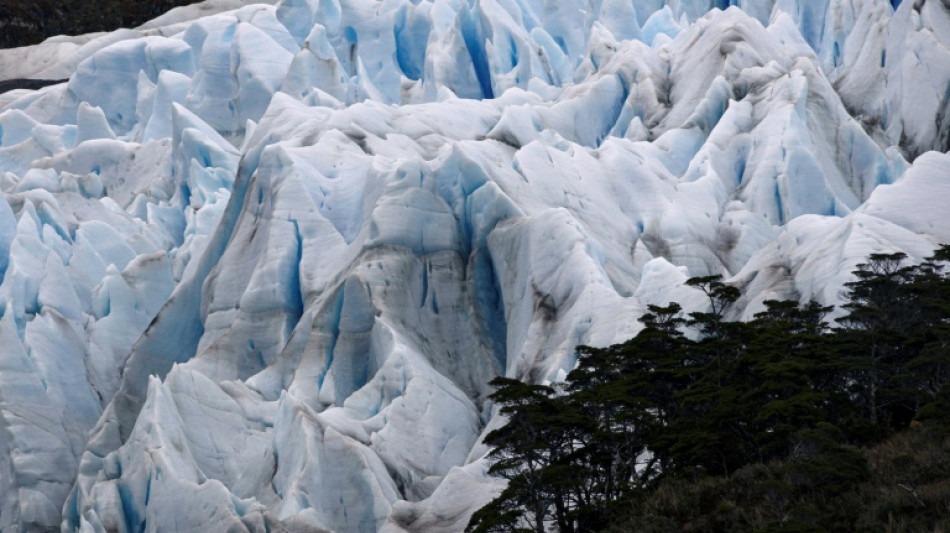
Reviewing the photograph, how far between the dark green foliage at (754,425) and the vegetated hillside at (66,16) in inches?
3588

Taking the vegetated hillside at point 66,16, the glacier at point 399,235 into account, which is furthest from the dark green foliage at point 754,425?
the vegetated hillside at point 66,16

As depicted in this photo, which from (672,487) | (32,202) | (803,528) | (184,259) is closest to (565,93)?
(184,259)

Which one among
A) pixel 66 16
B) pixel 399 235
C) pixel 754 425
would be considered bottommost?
pixel 66 16

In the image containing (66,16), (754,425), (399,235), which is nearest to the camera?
(754,425)

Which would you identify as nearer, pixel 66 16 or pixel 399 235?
pixel 399 235

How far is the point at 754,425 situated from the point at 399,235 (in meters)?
15.5

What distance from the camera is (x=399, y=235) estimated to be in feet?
125

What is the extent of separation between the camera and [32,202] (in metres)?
50.1

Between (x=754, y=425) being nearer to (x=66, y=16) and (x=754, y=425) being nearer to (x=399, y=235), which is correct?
(x=399, y=235)

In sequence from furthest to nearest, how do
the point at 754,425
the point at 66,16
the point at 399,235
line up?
the point at 66,16, the point at 399,235, the point at 754,425

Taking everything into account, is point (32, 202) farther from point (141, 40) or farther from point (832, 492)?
point (832, 492)

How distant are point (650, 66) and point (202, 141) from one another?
727 inches

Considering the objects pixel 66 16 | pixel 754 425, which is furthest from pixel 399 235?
pixel 66 16

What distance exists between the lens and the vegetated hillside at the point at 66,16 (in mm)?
110250
